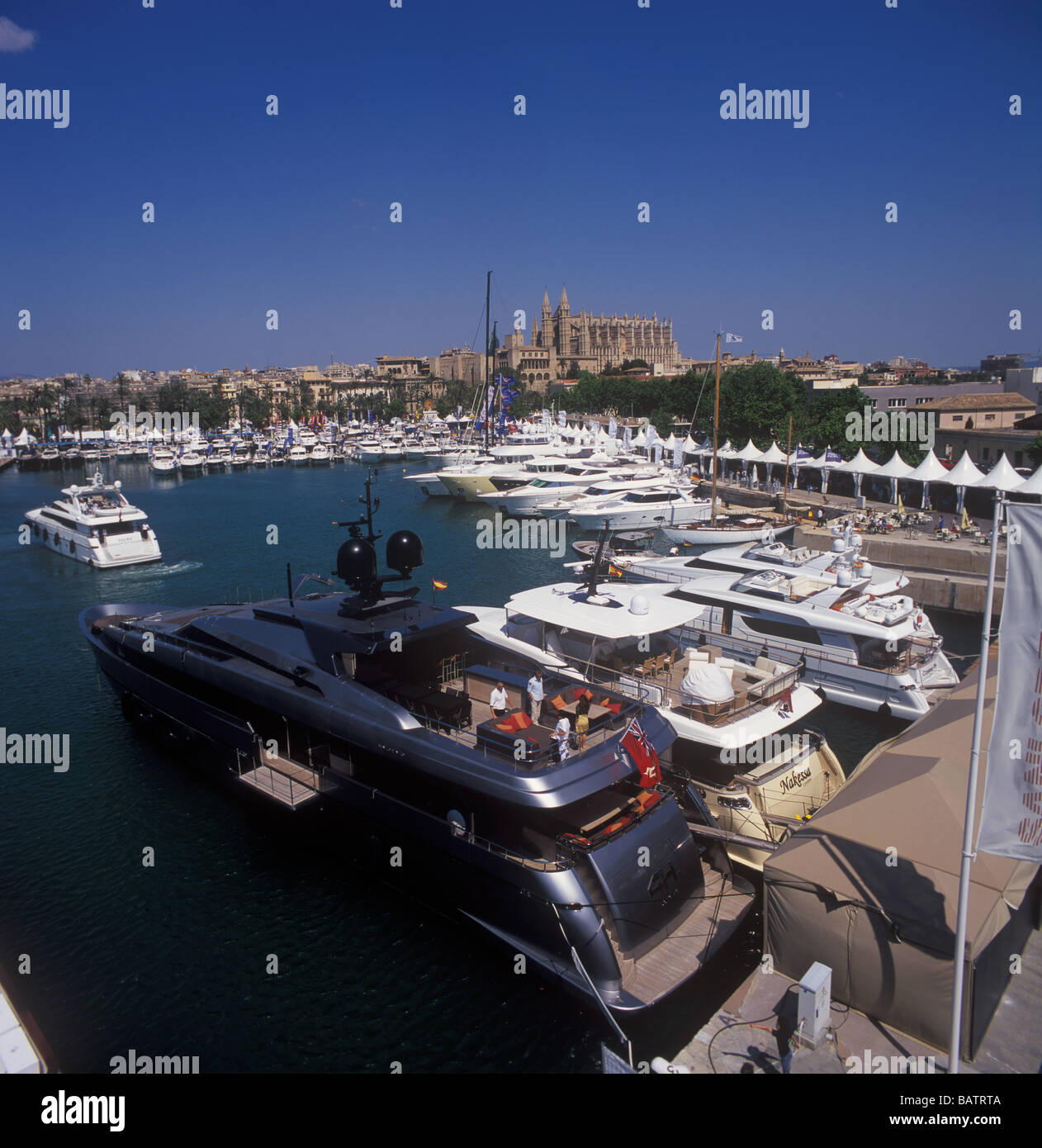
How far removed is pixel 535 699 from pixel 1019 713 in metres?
7.88

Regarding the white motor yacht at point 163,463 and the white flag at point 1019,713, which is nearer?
the white flag at point 1019,713

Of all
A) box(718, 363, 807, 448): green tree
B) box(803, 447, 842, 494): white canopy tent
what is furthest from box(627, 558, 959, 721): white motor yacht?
box(718, 363, 807, 448): green tree

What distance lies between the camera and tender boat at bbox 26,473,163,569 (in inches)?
1535

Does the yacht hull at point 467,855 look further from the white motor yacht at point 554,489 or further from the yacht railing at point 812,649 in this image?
the white motor yacht at point 554,489

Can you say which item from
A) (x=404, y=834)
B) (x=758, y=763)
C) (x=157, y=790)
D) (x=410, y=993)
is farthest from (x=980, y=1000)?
(x=157, y=790)

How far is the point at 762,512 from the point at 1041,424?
79.6 feet

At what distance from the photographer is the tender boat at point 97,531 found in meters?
39.0

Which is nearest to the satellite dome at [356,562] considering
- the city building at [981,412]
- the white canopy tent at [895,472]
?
the white canopy tent at [895,472]

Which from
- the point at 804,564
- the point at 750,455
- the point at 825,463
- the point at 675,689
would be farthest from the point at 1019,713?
the point at 750,455

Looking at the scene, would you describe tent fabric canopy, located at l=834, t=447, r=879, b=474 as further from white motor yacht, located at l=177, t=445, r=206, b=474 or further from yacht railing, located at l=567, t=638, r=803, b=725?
white motor yacht, located at l=177, t=445, r=206, b=474

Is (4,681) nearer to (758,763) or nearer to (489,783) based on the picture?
(489,783)

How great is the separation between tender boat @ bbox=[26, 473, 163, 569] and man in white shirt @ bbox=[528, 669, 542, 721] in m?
32.6

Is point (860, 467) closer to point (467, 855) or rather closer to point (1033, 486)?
point (1033, 486)

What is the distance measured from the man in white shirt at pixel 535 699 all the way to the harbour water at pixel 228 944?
3587 millimetres
